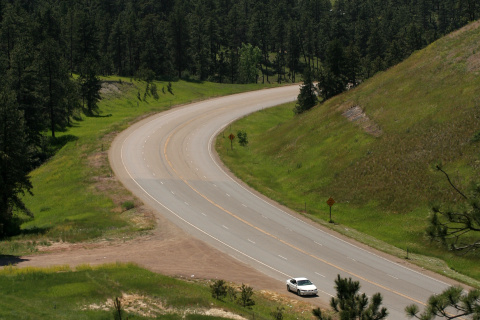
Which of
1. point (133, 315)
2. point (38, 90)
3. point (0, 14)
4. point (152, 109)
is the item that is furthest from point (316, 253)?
point (0, 14)

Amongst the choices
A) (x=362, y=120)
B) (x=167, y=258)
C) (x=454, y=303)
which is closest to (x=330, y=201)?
(x=167, y=258)

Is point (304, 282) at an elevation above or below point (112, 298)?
below

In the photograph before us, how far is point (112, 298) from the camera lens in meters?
29.1

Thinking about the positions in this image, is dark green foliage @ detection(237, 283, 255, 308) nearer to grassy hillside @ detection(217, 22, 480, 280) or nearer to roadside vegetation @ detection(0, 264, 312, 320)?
roadside vegetation @ detection(0, 264, 312, 320)

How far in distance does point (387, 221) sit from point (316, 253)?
31.8 ft

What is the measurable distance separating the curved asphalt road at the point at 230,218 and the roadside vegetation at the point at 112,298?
7158 millimetres

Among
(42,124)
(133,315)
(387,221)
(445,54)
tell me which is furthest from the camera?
(42,124)

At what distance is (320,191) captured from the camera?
60438 millimetres

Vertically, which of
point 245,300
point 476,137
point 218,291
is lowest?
point 245,300

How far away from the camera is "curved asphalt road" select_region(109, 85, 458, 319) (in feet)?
130

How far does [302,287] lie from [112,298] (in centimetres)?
1243

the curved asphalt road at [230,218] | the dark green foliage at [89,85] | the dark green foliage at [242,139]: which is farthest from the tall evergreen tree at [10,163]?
the dark green foliage at [89,85]

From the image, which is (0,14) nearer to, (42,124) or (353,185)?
(42,124)

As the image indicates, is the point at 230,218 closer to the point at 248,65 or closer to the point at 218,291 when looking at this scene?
the point at 218,291
